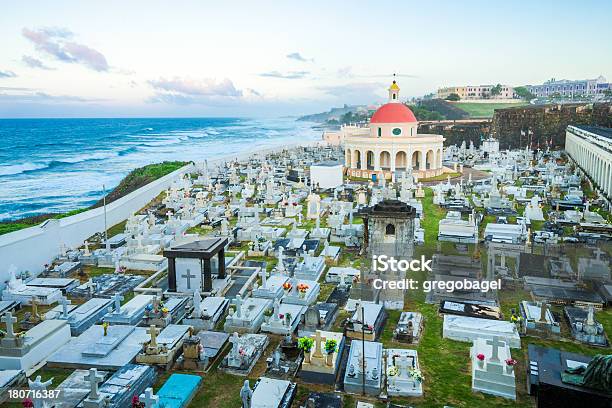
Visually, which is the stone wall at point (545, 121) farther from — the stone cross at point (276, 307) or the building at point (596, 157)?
the stone cross at point (276, 307)

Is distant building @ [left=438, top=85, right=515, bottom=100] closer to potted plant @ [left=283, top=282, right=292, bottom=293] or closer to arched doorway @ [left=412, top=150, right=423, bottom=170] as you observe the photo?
arched doorway @ [left=412, top=150, right=423, bottom=170]

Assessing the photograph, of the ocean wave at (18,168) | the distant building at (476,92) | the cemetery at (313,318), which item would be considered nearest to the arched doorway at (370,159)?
the cemetery at (313,318)

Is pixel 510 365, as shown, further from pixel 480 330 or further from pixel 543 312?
pixel 543 312

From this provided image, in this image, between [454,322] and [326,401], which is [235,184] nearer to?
[454,322]

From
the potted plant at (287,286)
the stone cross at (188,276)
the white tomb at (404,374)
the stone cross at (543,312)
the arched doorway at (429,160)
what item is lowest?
the white tomb at (404,374)

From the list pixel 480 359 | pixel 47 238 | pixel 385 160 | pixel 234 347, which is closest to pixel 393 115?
pixel 385 160

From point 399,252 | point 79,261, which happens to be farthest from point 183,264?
point 399,252

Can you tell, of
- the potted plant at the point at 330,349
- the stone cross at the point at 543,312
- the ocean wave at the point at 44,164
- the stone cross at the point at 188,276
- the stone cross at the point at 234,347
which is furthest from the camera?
the ocean wave at the point at 44,164
